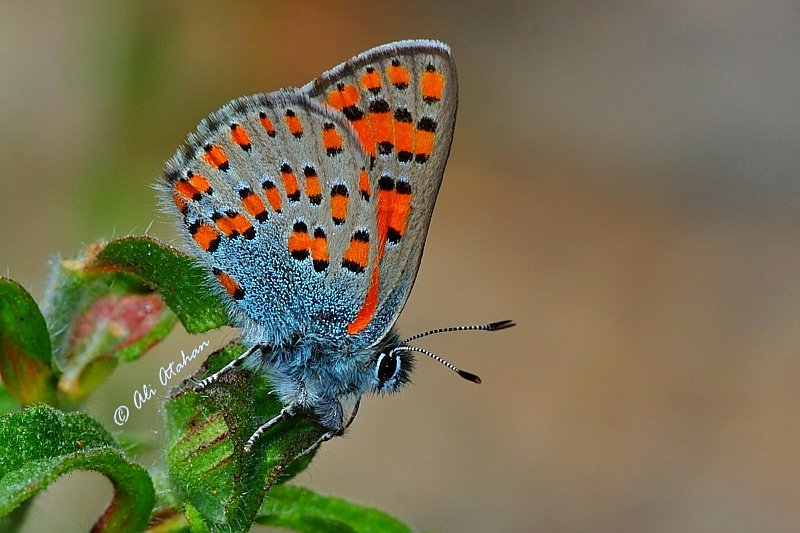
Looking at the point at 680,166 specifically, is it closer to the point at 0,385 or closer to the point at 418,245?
the point at 418,245

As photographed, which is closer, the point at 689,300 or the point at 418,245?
the point at 418,245


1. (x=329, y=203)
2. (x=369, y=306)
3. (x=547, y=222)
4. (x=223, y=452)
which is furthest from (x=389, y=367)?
(x=547, y=222)

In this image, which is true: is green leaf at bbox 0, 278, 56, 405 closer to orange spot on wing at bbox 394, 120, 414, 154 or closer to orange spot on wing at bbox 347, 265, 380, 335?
orange spot on wing at bbox 347, 265, 380, 335

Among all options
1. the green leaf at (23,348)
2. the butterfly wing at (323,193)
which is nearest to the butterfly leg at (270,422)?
the butterfly wing at (323,193)

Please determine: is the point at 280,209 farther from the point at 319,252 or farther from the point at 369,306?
the point at 369,306

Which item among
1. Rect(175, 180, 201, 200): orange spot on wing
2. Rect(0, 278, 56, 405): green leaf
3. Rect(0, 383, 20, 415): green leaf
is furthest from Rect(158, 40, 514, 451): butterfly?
Rect(0, 383, 20, 415): green leaf

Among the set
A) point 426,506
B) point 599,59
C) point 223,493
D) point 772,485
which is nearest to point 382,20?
point 599,59
